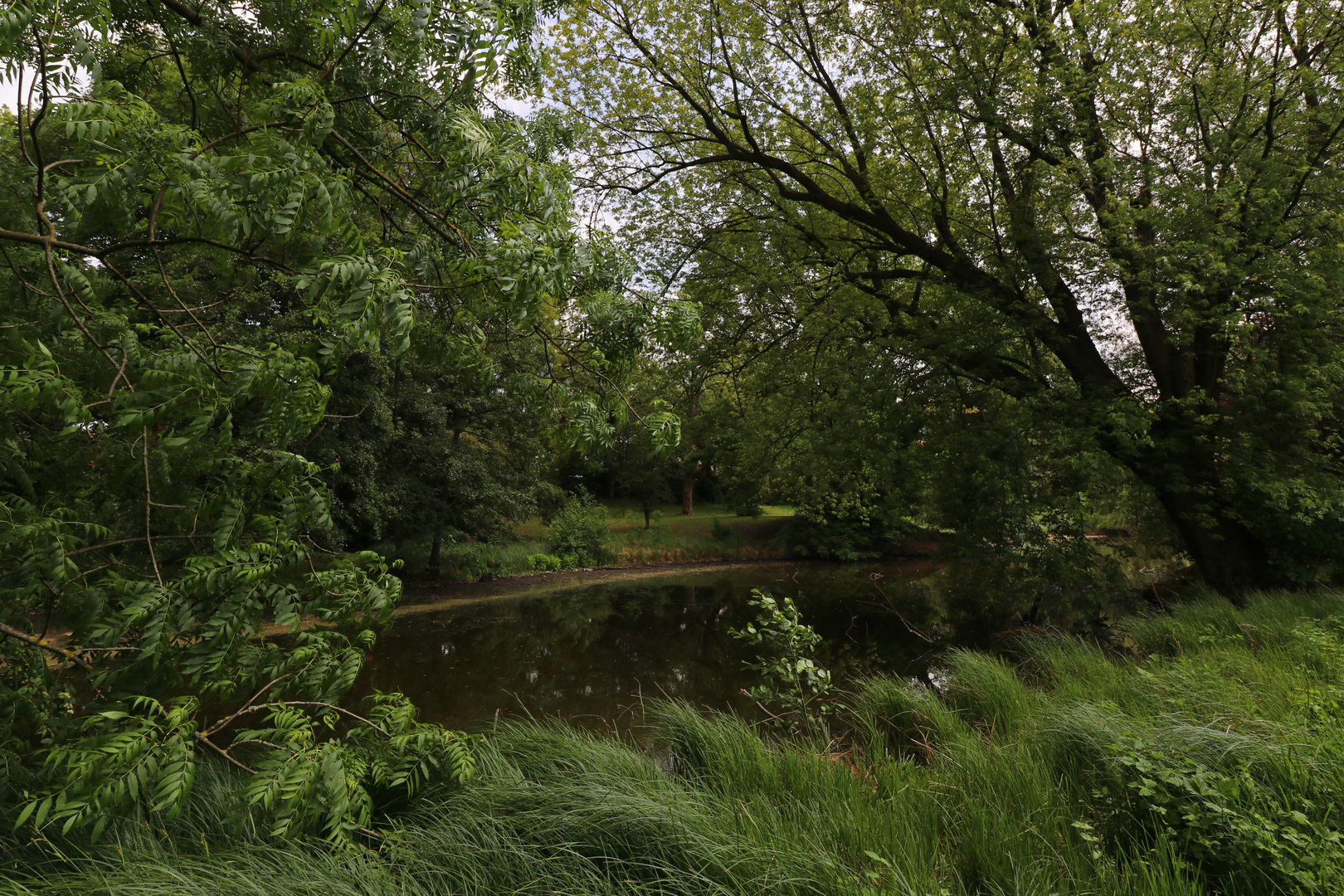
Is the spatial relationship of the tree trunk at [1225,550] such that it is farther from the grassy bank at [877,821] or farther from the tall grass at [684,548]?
the tall grass at [684,548]

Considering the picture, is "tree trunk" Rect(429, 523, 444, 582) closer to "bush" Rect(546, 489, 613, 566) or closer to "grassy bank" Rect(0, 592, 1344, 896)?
"bush" Rect(546, 489, 613, 566)

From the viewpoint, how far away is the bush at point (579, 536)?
20.9 m

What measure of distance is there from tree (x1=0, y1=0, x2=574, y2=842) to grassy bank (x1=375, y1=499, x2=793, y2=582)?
14.8 metres

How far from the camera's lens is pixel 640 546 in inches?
907

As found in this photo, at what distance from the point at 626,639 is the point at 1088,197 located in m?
11.0

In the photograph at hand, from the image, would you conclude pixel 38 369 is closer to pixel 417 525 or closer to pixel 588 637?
pixel 588 637

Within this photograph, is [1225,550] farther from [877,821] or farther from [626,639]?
[626,639]

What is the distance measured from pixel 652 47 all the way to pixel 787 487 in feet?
27.7

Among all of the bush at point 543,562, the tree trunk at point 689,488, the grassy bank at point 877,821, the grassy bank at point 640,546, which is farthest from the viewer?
the tree trunk at point 689,488

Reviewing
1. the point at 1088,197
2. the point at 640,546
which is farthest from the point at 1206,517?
the point at 640,546

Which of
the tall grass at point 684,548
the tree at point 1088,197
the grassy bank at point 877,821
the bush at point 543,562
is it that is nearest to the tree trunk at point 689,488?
the tall grass at point 684,548

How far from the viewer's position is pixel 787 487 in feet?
42.3

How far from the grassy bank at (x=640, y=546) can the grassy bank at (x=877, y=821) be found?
46.8 ft

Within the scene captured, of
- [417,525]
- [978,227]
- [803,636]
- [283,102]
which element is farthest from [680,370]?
[417,525]
